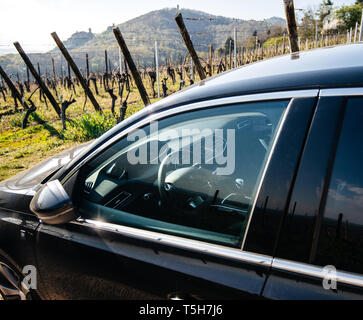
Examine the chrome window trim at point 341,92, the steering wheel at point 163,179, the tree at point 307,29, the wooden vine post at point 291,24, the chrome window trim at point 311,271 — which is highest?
the tree at point 307,29

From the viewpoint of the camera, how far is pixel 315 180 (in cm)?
92

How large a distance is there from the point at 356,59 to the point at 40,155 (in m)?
8.34

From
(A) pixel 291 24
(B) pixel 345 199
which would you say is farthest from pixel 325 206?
(A) pixel 291 24

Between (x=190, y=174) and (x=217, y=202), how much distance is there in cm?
30

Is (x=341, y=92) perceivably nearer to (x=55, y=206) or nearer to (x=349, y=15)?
(x=55, y=206)

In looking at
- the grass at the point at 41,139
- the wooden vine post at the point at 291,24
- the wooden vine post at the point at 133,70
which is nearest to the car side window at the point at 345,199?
the wooden vine post at the point at 291,24

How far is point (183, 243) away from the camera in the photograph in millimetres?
1167

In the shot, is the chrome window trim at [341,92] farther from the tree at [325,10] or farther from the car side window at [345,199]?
the tree at [325,10]

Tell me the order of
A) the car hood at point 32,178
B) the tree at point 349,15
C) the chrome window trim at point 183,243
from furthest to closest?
the tree at point 349,15 < the car hood at point 32,178 < the chrome window trim at point 183,243

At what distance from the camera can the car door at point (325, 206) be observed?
0.89 m

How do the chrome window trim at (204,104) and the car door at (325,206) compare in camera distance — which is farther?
the chrome window trim at (204,104)
